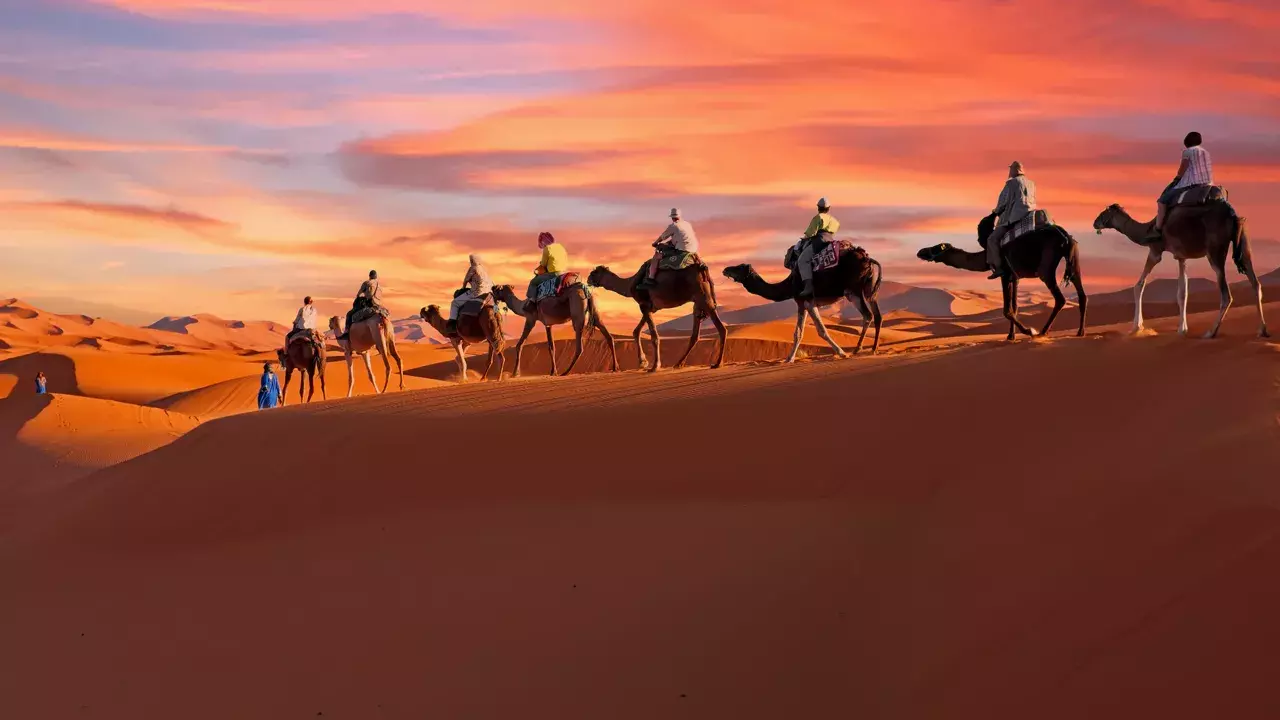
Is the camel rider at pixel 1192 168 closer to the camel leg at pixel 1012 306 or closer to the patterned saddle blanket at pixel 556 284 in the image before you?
the camel leg at pixel 1012 306

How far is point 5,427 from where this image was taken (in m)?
31.0

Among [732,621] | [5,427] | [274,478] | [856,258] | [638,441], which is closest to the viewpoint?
[732,621]

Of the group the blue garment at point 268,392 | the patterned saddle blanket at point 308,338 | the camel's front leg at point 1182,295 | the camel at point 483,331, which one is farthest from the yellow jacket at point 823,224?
the blue garment at point 268,392

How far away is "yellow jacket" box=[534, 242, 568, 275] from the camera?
22625 millimetres

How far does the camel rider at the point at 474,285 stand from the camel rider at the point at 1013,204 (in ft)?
41.6

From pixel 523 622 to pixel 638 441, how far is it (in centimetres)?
365

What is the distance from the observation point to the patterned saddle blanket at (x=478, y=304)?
A: 24.2 m

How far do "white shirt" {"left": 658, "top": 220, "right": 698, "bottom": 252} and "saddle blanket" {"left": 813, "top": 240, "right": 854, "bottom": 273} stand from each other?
89.9 inches

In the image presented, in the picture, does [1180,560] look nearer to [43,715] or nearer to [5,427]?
[43,715]

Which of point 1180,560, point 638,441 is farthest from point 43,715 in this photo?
point 1180,560

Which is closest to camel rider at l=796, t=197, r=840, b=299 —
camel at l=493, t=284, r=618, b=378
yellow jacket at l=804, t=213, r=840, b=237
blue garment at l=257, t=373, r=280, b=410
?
yellow jacket at l=804, t=213, r=840, b=237

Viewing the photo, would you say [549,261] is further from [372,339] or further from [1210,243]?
[1210,243]

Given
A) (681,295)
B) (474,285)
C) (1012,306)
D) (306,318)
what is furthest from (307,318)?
(1012,306)

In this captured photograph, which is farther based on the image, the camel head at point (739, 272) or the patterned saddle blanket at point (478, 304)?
the patterned saddle blanket at point (478, 304)
